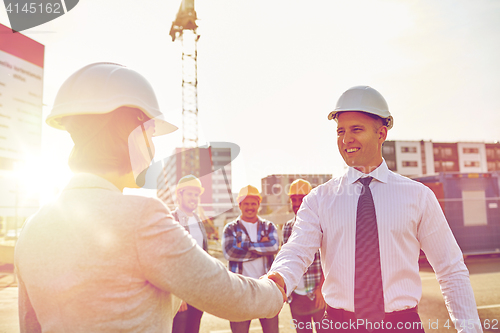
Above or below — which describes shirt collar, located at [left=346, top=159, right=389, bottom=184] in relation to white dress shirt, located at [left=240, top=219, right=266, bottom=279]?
above

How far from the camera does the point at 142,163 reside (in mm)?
1470

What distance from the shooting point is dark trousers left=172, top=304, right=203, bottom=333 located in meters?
4.42

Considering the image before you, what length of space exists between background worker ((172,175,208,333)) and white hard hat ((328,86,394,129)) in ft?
10.0

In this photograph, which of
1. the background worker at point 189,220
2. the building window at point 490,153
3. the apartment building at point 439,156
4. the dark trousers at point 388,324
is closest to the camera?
the dark trousers at point 388,324

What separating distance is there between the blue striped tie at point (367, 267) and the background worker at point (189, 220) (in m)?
2.80

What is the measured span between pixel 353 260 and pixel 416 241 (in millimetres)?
440

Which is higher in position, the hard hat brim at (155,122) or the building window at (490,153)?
the building window at (490,153)

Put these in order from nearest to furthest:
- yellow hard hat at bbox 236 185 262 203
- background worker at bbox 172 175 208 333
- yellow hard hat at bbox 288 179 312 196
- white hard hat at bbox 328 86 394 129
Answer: white hard hat at bbox 328 86 394 129 → background worker at bbox 172 175 208 333 → yellow hard hat at bbox 288 179 312 196 → yellow hard hat at bbox 236 185 262 203

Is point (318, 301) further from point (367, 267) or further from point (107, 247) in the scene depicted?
point (107, 247)

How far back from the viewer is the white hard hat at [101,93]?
1335 millimetres

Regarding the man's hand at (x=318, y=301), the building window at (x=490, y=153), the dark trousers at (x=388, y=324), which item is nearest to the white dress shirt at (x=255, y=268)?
the man's hand at (x=318, y=301)

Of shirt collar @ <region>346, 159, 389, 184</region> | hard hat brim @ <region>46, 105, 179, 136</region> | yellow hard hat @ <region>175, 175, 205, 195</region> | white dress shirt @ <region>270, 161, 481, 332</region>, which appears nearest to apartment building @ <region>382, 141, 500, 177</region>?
yellow hard hat @ <region>175, 175, 205, 195</region>

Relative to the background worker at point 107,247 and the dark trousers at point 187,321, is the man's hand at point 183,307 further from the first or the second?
the background worker at point 107,247

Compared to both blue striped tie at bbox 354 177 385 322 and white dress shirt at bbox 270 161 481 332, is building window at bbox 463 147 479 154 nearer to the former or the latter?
white dress shirt at bbox 270 161 481 332
